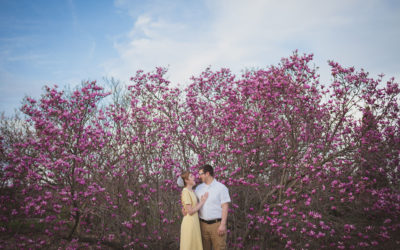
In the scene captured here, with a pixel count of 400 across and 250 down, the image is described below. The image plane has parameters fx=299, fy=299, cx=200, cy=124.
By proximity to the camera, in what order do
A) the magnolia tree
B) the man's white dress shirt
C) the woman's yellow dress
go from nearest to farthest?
the woman's yellow dress < the man's white dress shirt < the magnolia tree

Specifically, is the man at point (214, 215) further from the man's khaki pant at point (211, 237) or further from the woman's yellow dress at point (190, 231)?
the woman's yellow dress at point (190, 231)

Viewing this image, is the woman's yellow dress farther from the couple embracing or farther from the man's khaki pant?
the man's khaki pant

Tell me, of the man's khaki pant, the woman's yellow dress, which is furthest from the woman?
the man's khaki pant

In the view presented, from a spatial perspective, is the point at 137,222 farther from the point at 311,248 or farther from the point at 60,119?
the point at 311,248

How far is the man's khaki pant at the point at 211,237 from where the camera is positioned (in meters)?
4.20

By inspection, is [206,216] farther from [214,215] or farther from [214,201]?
[214,201]

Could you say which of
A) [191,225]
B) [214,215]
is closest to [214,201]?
[214,215]

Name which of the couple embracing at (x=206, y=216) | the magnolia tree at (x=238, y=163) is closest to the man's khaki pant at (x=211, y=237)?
the couple embracing at (x=206, y=216)

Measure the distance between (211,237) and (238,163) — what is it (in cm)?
291

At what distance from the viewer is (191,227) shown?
4176mm

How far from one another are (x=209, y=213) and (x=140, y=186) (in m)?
3.00

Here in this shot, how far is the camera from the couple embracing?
13.7 feet

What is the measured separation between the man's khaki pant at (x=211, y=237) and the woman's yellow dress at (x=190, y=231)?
0.37 ft

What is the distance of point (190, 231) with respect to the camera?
13.6 feet
